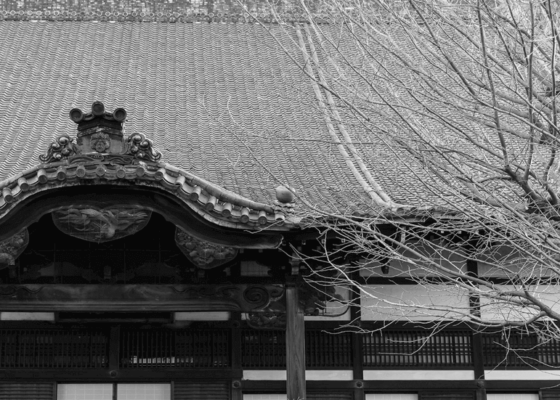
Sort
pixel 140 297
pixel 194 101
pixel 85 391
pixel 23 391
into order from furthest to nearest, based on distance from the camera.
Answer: pixel 194 101
pixel 85 391
pixel 23 391
pixel 140 297

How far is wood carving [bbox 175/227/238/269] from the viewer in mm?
10734

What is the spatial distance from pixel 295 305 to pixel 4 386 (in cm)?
358

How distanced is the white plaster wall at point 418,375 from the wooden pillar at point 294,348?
141cm

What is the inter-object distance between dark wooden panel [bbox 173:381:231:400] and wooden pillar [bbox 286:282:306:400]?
126 centimetres

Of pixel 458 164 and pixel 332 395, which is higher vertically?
pixel 458 164

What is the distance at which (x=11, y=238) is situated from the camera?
10539 millimetres

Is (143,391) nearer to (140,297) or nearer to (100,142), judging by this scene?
(140,297)

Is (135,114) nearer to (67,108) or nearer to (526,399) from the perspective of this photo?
(67,108)

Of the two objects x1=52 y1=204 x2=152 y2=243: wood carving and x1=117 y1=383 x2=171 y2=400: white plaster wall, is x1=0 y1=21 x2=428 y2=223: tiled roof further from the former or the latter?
x1=117 y1=383 x2=171 y2=400: white plaster wall

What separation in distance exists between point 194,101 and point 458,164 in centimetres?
698

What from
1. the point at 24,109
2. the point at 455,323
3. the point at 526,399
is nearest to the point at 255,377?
the point at 455,323

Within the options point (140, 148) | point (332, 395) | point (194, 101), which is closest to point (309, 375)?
point (332, 395)

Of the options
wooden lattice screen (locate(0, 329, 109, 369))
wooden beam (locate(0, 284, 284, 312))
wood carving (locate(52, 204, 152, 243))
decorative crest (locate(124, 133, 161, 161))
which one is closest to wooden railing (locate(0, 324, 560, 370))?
wooden lattice screen (locate(0, 329, 109, 369))

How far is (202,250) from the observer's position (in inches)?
424
